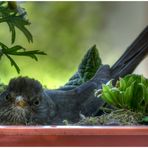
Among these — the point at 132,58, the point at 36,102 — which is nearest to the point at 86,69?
the point at 132,58

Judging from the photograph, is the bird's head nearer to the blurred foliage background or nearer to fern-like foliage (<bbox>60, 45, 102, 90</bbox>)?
fern-like foliage (<bbox>60, 45, 102, 90</bbox>)

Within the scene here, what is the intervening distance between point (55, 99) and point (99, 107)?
12cm

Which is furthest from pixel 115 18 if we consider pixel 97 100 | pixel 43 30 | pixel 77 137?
pixel 77 137

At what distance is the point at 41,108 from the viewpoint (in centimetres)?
111

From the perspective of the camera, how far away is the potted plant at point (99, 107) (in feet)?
2.67

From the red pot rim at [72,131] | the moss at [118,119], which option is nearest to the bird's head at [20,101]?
the moss at [118,119]

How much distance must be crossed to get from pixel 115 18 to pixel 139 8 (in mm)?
152

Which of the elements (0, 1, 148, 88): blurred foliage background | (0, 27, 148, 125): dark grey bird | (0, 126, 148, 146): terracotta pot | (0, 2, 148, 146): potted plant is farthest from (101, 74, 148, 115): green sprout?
(0, 1, 148, 88): blurred foliage background

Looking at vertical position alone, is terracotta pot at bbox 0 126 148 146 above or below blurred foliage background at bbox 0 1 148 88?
below

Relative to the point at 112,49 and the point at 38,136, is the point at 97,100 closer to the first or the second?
the point at 38,136

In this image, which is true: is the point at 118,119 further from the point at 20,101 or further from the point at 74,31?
the point at 74,31

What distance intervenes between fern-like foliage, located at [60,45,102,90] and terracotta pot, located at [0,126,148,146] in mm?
490

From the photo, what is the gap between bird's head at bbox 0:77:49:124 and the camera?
3.46ft

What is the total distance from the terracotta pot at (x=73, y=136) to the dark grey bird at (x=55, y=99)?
8.9 inches
